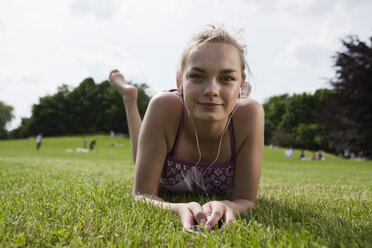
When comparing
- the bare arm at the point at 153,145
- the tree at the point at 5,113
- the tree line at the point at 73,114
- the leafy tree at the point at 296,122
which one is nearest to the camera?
the bare arm at the point at 153,145

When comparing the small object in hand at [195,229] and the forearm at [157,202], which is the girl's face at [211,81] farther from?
the small object in hand at [195,229]

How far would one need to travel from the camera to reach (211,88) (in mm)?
2145

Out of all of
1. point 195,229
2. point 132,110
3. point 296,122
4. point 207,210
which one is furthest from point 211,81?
point 296,122

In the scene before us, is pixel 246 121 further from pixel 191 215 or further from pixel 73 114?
pixel 73 114

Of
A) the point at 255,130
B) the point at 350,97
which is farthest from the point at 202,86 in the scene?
the point at 350,97

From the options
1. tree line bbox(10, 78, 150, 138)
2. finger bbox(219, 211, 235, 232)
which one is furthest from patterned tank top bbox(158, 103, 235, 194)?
tree line bbox(10, 78, 150, 138)

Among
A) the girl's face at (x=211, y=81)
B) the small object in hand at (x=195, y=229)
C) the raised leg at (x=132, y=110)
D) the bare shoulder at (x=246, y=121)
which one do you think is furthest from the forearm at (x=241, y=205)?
the raised leg at (x=132, y=110)

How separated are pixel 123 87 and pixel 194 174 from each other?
272cm

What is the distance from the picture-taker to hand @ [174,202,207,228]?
1843mm

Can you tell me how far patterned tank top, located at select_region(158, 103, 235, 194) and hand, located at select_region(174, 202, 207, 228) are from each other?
2.54 ft

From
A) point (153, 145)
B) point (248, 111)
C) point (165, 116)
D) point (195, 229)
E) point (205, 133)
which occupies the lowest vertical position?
point (195, 229)

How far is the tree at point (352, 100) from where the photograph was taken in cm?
2375

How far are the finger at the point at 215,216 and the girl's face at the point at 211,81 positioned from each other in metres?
0.71

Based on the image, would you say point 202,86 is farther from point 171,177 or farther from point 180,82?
point 171,177
